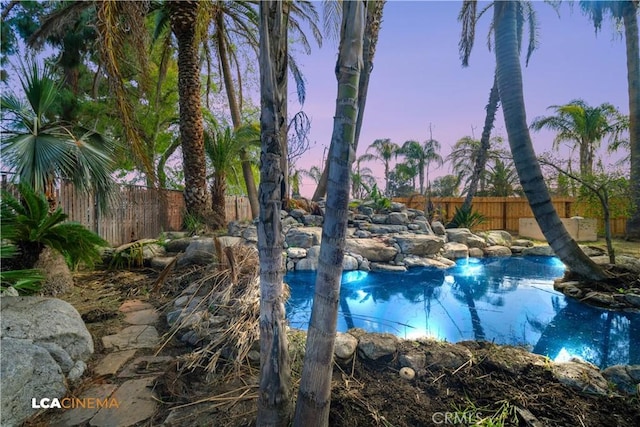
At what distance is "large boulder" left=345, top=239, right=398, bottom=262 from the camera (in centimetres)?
797

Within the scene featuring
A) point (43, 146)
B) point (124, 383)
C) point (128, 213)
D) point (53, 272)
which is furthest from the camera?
Result: point (128, 213)

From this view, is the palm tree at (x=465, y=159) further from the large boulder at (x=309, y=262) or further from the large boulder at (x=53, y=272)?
the large boulder at (x=53, y=272)

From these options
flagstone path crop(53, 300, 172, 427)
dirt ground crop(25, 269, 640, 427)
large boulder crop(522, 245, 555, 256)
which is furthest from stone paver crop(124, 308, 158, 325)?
large boulder crop(522, 245, 555, 256)

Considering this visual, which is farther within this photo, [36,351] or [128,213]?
[128,213]

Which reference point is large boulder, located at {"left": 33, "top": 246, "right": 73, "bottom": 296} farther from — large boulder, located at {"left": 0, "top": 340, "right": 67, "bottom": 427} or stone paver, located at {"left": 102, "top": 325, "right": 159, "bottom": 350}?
large boulder, located at {"left": 0, "top": 340, "right": 67, "bottom": 427}

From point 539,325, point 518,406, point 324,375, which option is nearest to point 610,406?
point 518,406

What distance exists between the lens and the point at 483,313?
456cm

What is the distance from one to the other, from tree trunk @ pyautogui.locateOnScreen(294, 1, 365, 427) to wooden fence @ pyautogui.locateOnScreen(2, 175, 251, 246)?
192 inches

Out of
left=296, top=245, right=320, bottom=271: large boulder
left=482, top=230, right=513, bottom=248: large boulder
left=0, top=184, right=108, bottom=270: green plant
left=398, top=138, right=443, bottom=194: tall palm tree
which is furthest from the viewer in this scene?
left=398, top=138, right=443, bottom=194: tall palm tree

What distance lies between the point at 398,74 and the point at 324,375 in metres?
6.02

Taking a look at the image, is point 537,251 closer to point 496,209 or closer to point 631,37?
point 496,209

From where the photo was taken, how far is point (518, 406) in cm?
184

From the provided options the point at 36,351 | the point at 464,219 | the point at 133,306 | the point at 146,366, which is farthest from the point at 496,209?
the point at 36,351

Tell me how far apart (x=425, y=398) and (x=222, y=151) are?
8.77 meters
